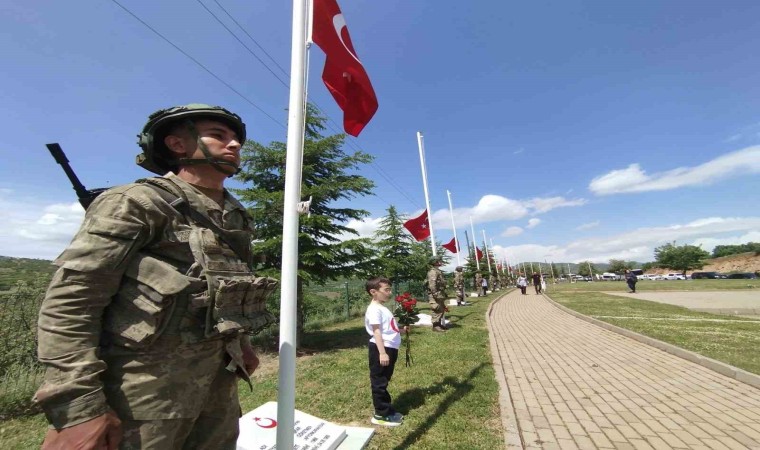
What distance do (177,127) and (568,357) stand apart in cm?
881

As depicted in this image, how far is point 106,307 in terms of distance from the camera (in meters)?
1.58

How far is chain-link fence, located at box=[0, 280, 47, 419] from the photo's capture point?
542 cm

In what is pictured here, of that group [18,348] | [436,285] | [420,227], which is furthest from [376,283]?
[420,227]

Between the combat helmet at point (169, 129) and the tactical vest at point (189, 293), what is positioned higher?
the combat helmet at point (169, 129)

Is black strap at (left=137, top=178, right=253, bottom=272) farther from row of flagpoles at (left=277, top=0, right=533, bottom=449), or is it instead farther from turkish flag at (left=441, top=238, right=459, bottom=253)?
turkish flag at (left=441, top=238, right=459, bottom=253)

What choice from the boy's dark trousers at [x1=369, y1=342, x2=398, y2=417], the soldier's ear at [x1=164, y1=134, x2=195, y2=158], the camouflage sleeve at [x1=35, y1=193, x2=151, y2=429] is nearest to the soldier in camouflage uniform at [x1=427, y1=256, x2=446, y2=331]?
the boy's dark trousers at [x1=369, y1=342, x2=398, y2=417]

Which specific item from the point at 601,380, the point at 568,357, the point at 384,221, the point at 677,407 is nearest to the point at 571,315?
the point at 568,357

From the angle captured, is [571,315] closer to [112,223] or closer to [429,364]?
[429,364]

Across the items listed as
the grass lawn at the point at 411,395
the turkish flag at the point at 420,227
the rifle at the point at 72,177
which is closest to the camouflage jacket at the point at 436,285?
the grass lawn at the point at 411,395

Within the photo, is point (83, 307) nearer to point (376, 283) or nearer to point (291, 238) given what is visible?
point (291, 238)

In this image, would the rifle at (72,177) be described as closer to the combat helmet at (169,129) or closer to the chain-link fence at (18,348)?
the combat helmet at (169,129)

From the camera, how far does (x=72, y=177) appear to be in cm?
209

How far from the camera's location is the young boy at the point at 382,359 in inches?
176

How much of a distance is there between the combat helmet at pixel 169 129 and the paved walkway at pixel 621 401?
4168mm
